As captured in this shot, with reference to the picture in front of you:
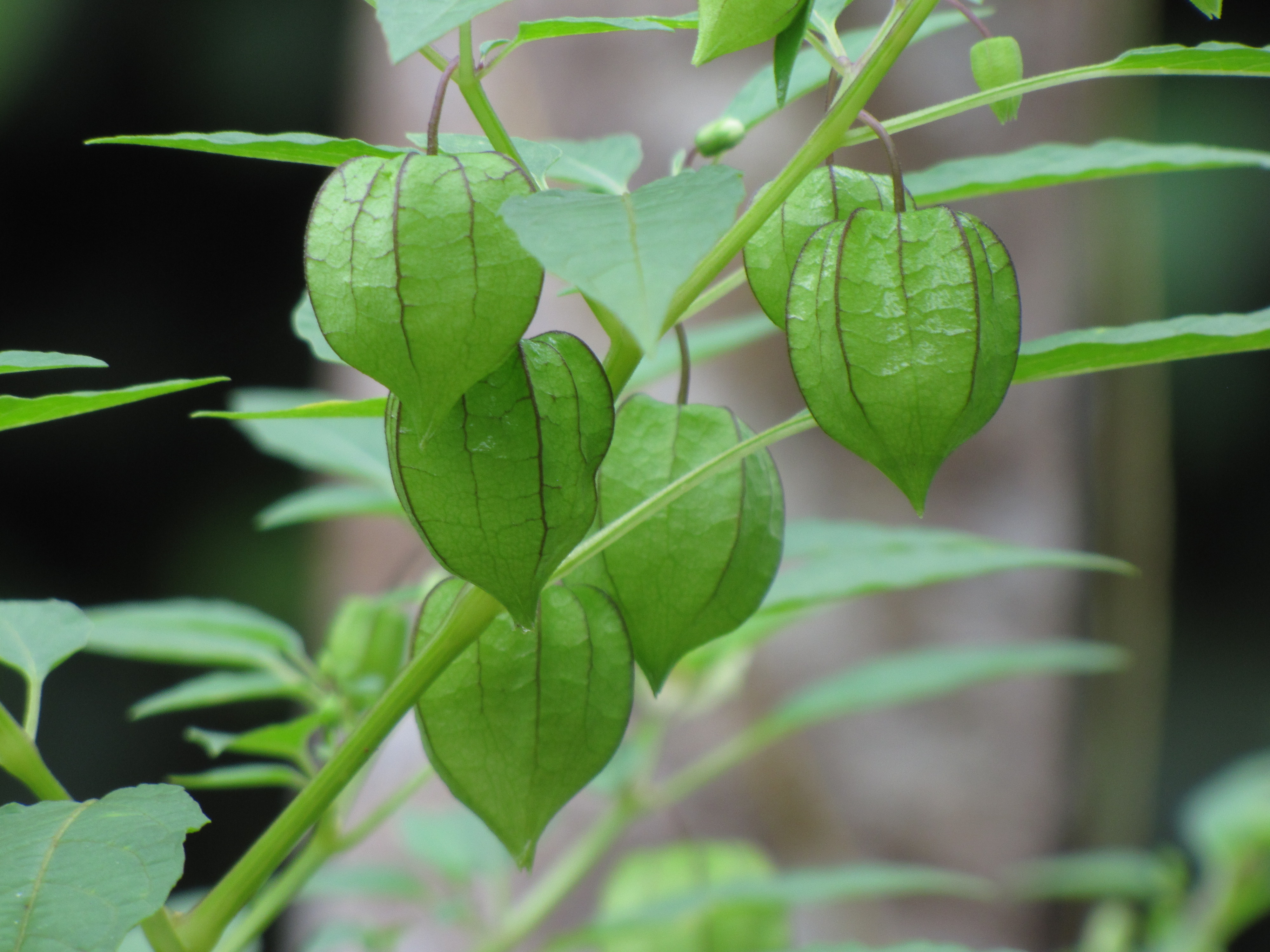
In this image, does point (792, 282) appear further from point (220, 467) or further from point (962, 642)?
point (220, 467)

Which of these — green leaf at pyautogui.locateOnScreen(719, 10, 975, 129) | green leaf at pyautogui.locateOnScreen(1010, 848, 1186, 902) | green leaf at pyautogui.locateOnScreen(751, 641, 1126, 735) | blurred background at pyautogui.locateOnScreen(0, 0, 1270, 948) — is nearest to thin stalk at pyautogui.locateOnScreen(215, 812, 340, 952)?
green leaf at pyautogui.locateOnScreen(719, 10, 975, 129)

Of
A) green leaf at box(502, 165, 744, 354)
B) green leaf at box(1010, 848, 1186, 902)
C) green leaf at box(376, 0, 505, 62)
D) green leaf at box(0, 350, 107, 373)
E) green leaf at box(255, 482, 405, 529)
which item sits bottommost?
green leaf at box(1010, 848, 1186, 902)

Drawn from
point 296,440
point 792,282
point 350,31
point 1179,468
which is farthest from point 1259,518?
point 792,282

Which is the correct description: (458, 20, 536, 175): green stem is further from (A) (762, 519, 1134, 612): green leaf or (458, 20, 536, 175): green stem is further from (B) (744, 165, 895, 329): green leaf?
(A) (762, 519, 1134, 612): green leaf

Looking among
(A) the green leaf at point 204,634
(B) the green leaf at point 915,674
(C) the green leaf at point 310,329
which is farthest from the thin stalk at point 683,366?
(B) the green leaf at point 915,674

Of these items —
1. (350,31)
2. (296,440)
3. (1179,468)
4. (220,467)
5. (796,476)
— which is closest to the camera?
(296,440)
